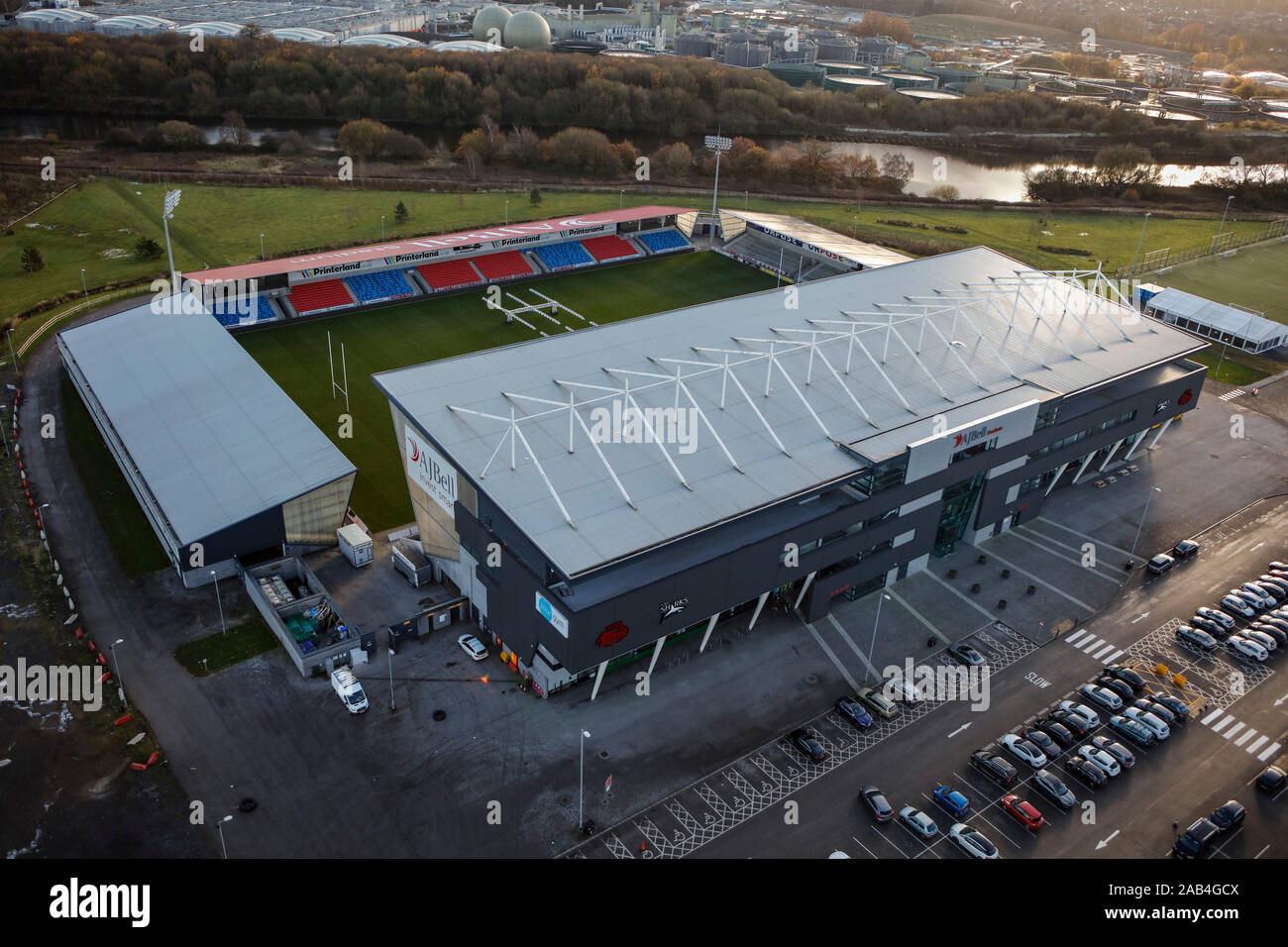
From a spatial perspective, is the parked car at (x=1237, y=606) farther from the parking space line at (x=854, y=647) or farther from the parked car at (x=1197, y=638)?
the parking space line at (x=854, y=647)

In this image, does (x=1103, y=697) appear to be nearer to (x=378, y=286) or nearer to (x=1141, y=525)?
(x=1141, y=525)

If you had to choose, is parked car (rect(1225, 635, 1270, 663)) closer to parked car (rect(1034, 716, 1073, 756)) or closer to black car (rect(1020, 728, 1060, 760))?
parked car (rect(1034, 716, 1073, 756))

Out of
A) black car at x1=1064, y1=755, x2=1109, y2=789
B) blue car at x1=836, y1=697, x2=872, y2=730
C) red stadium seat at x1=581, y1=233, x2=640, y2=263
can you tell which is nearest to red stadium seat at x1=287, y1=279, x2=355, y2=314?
red stadium seat at x1=581, y1=233, x2=640, y2=263

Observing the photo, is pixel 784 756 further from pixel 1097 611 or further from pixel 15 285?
pixel 15 285

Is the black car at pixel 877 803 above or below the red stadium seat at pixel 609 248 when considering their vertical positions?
below

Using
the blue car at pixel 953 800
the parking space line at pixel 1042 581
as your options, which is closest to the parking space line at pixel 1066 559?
the parking space line at pixel 1042 581

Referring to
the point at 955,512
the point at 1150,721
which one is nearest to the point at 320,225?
the point at 955,512
